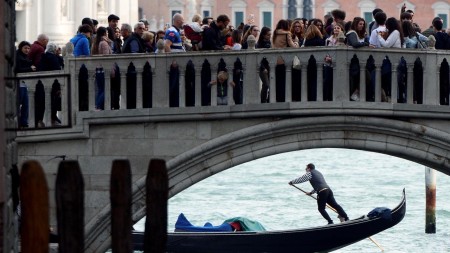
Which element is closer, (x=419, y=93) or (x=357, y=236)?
(x=419, y=93)

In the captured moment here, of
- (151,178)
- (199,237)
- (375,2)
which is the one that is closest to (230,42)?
(151,178)

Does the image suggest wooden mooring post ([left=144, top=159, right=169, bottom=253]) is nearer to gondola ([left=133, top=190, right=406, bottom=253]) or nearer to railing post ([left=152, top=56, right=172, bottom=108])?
railing post ([left=152, top=56, right=172, bottom=108])

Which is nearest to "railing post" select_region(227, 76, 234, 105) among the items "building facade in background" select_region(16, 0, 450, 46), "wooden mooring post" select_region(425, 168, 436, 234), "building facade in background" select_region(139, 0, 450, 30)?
"wooden mooring post" select_region(425, 168, 436, 234)

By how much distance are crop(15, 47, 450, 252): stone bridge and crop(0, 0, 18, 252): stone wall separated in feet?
13.8

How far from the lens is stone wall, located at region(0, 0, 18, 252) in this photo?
1033 cm

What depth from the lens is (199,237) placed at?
912 inches

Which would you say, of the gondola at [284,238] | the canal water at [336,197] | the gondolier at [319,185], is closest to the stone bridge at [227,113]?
the gondola at [284,238]

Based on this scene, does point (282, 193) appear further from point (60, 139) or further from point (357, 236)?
point (60, 139)

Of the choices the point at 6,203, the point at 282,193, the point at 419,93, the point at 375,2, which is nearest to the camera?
the point at 6,203

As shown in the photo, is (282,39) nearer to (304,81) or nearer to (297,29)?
(304,81)

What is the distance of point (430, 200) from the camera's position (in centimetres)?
2859

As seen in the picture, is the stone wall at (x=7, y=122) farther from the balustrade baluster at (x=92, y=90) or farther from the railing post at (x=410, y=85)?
the railing post at (x=410, y=85)

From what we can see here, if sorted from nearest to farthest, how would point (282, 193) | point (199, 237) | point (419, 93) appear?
1. point (419, 93)
2. point (199, 237)
3. point (282, 193)

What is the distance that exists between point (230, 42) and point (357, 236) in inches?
300
